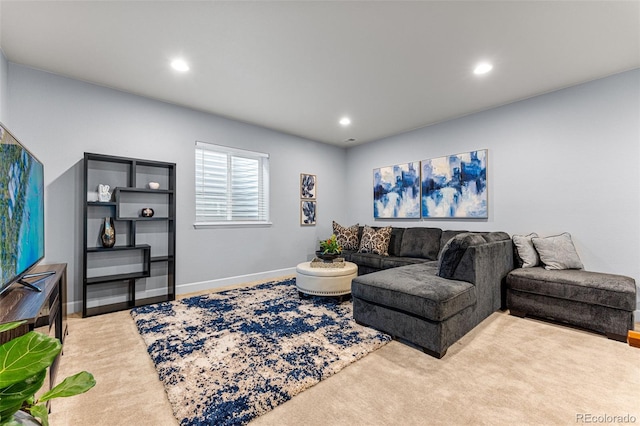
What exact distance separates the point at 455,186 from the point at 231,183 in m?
3.54

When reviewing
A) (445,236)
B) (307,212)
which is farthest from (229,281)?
(445,236)

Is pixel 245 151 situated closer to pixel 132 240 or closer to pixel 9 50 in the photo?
pixel 132 240

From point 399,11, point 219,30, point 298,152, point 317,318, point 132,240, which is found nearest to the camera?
point 399,11

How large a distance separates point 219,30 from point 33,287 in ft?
7.44

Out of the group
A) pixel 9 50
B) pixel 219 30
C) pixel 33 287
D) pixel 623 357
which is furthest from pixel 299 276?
pixel 9 50

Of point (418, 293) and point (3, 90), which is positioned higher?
point (3, 90)

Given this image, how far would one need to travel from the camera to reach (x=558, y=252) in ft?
10.1

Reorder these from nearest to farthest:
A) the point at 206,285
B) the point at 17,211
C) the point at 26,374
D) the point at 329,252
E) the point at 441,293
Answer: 1. the point at 26,374
2. the point at 17,211
3. the point at 441,293
4. the point at 329,252
5. the point at 206,285

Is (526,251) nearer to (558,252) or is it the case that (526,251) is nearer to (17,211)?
(558,252)

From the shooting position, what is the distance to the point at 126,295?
3430 mm

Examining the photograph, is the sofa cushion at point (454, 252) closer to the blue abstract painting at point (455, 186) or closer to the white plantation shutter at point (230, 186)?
the blue abstract painting at point (455, 186)

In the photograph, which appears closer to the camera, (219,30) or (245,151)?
(219,30)

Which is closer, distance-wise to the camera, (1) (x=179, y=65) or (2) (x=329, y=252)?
(1) (x=179, y=65)

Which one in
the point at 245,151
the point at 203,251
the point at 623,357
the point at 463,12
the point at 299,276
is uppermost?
the point at 463,12
